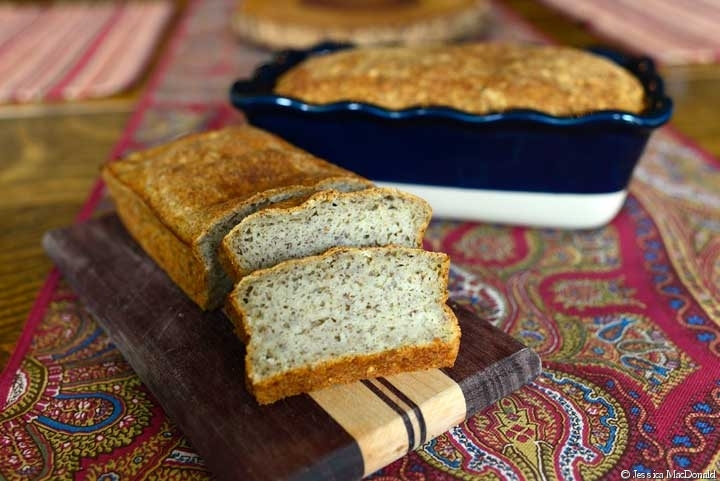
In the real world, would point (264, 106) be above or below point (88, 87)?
above

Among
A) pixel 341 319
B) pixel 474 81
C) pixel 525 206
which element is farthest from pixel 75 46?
pixel 341 319

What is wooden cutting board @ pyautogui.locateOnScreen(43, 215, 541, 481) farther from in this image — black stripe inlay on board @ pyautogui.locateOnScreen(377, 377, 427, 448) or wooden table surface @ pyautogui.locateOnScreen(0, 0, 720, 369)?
wooden table surface @ pyautogui.locateOnScreen(0, 0, 720, 369)

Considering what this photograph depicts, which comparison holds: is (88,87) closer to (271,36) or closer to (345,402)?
(271,36)

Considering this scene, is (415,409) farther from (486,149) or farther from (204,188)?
(486,149)

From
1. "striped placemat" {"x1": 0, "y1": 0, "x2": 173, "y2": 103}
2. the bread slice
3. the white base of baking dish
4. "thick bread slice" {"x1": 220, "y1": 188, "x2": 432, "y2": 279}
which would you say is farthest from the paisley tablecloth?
"striped placemat" {"x1": 0, "y1": 0, "x2": 173, "y2": 103}

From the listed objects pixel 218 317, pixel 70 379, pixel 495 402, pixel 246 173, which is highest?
pixel 246 173

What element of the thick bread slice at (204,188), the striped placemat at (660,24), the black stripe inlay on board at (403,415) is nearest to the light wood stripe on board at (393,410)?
the black stripe inlay on board at (403,415)

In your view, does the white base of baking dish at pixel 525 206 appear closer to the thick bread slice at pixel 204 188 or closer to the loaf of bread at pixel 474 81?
the loaf of bread at pixel 474 81

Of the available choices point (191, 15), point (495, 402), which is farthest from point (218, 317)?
point (191, 15)
